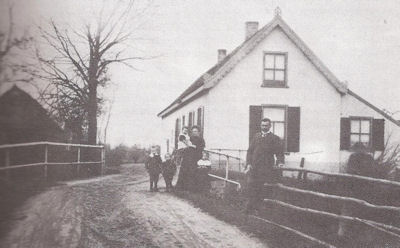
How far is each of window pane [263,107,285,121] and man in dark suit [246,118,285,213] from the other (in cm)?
770

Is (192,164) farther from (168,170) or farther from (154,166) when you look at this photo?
(154,166)

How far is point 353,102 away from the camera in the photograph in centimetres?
1522

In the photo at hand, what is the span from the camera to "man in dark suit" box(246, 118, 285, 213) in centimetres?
621

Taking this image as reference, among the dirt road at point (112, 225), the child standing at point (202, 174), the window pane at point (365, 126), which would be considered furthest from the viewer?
the window pane at point (365, 126)

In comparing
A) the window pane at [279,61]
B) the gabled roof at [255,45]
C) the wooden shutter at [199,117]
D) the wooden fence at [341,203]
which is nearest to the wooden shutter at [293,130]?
the window pane at [279,61]

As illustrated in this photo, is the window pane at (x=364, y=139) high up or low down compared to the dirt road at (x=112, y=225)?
up

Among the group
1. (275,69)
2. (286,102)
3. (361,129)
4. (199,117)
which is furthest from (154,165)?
(361,129)

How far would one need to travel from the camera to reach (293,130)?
14.1m

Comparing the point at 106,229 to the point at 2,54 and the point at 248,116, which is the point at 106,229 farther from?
the point at 248,116

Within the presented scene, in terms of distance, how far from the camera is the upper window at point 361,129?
15.2 m

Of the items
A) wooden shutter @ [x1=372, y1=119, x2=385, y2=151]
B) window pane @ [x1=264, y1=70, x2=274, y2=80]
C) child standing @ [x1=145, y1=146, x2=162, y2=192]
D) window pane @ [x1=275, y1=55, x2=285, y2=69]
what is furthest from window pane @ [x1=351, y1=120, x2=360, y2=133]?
child standing @ [x1=145, y1=146, x2=162, y2=192]

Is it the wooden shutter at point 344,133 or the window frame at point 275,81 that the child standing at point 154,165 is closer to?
the window frame at point 275,81

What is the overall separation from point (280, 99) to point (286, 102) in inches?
8.5

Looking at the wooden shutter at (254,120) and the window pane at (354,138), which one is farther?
the window pane at (354,138)
